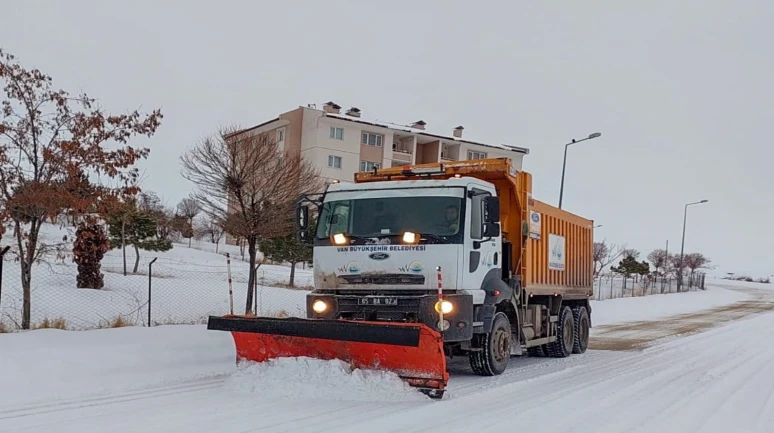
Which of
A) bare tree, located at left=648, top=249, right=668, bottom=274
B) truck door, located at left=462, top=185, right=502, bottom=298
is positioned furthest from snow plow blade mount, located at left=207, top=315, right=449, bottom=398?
bare tree, located at left=648, top=249, right=668, bottom=274

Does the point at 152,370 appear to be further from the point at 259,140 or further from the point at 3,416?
the point at 259,140

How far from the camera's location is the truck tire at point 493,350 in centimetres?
959

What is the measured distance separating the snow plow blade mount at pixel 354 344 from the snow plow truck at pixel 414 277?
12 mm

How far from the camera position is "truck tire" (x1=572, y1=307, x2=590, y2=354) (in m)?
13.8

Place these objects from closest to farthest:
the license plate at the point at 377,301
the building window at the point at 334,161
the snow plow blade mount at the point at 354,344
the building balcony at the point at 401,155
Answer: the snow plow blade mount at the point at 354,344 → the license plate at the point at 377,301 → the building window at the point at 334,161 → the building balcony at the point at 401,155

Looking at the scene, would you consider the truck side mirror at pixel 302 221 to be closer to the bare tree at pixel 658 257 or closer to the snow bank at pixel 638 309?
the snow bank at pixel 638 309

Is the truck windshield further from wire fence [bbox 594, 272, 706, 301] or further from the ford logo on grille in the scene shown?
wire fence [bbox 594, 272, 706, 301]

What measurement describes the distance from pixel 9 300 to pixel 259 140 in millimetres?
6890

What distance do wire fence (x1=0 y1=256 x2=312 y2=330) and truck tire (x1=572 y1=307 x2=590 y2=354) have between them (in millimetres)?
6790

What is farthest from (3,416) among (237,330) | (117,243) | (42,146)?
(117,243)

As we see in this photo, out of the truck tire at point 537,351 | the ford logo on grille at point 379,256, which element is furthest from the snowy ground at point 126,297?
the truck tire at point 537,351

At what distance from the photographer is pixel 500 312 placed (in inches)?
397

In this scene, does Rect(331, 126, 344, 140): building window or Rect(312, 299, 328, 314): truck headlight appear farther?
Rect(331, 126, 344, 140): building window

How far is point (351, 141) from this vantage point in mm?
52406
